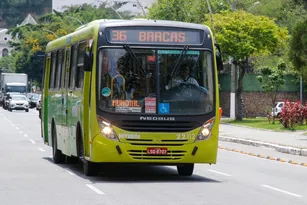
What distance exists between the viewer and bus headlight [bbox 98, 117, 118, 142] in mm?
18141

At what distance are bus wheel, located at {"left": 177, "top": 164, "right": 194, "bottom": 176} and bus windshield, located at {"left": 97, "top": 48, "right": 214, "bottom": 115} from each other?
1.75 meters

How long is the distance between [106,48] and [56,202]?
4.88 m

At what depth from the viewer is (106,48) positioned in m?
18.4

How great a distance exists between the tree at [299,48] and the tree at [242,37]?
15502 millimetres

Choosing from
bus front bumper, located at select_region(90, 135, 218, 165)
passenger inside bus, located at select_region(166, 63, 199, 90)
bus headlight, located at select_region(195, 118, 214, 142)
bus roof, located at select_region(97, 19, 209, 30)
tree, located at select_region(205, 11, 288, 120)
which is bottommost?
bus front bumper, located at select_region(90, 135, 218, 165)

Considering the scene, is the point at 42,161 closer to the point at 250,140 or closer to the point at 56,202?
the point at 56,202

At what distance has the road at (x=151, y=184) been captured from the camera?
1488 centimetres

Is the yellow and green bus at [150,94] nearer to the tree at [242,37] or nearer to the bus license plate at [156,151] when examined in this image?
the bus license plate at [156,151]

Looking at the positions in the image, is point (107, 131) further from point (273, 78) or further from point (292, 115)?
point (273, 78)

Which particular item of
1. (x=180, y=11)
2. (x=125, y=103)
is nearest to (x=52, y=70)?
(x=125, y=103)

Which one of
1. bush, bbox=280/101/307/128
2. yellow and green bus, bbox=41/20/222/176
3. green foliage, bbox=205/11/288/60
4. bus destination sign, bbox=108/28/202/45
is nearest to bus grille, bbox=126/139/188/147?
yellow and green bus, bbox=41/20/222/176

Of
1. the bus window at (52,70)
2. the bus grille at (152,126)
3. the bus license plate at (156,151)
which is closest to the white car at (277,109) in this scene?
the bus window at (52,70)

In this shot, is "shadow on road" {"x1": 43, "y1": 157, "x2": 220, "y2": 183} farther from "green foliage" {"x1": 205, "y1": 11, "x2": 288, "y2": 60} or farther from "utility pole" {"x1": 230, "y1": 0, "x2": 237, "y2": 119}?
"utility pole" {"x1": 230, "y1": 0, "x2": 237, "y2": 119}

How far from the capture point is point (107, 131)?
715 inches
